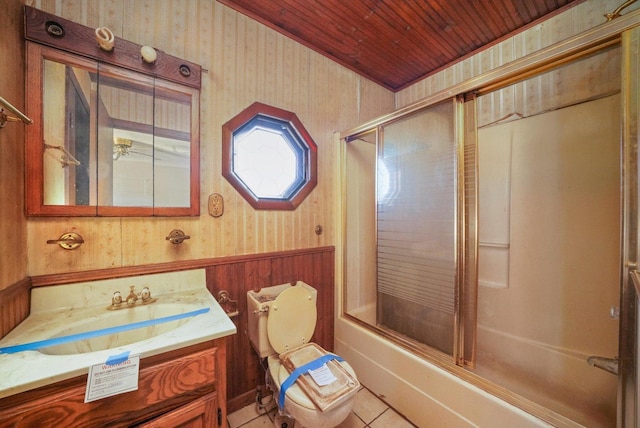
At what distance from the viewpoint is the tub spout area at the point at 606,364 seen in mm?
1307

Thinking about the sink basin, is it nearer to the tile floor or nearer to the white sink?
the white sink

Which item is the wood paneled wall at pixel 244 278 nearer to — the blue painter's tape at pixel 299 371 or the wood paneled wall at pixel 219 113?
the wood paneled wall at pixel 219 113

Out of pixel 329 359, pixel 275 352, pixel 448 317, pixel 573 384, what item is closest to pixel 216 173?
pixel 275 352

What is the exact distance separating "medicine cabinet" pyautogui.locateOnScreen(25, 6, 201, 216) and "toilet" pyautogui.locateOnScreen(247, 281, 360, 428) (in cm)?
77

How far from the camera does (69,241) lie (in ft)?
3.49

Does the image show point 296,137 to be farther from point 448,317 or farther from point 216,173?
point 448,317

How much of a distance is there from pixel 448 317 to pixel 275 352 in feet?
3.58

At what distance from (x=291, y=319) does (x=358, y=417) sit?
77 centimetres

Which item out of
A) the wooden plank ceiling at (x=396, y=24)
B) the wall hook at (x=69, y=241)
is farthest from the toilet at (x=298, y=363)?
the wooden plank ceiling at (x=396, y=24)

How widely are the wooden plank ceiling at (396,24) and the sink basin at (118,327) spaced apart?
6.21 feet

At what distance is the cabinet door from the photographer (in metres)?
0.80

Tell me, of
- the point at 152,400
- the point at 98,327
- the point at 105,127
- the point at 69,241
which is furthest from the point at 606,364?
the point at 105,127

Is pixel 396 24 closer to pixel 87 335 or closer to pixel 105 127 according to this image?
pixel 105 127

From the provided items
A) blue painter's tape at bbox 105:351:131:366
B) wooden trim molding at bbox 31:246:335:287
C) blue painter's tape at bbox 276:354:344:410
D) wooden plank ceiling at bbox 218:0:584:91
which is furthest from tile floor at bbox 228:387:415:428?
wooden plank ceiling at bbox 218:0:584:91
